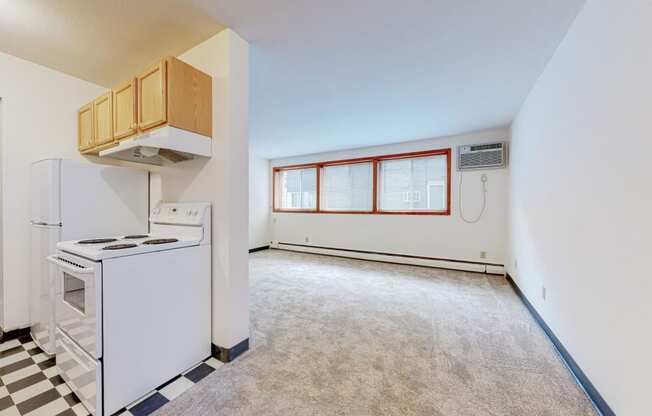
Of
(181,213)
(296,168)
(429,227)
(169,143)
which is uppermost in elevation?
(296,168)

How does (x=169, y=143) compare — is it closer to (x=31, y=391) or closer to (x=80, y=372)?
(x=80, y=372)

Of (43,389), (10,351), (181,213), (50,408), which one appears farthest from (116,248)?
(10,351)

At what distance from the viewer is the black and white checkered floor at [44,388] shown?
1.35m

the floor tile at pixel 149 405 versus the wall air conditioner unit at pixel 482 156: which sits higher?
the wall air conditioner unit at pixel 482 156

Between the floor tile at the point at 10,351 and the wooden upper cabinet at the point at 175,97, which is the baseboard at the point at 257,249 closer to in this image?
the floor tile at the point at 10,351

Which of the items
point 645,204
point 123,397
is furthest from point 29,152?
point 645,204

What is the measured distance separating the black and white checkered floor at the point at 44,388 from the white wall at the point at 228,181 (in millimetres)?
331

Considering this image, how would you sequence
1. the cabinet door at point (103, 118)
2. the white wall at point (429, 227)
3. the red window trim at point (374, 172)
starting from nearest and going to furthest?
the cabinet door at point (103, 118) → the white wall at point (429, 227) → the red window trim at point (374, 172)

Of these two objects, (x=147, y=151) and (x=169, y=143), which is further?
(x=147, y=151)

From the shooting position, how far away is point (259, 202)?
20.4ft

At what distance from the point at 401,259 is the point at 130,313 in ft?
14.2

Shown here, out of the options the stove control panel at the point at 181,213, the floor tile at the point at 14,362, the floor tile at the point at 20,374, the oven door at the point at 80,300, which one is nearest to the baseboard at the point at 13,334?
the floor tile at the point at 14,362

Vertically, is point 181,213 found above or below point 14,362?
above

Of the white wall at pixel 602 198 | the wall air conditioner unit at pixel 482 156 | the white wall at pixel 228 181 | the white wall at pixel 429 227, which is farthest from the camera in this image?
the white wall at pixel 429 227
